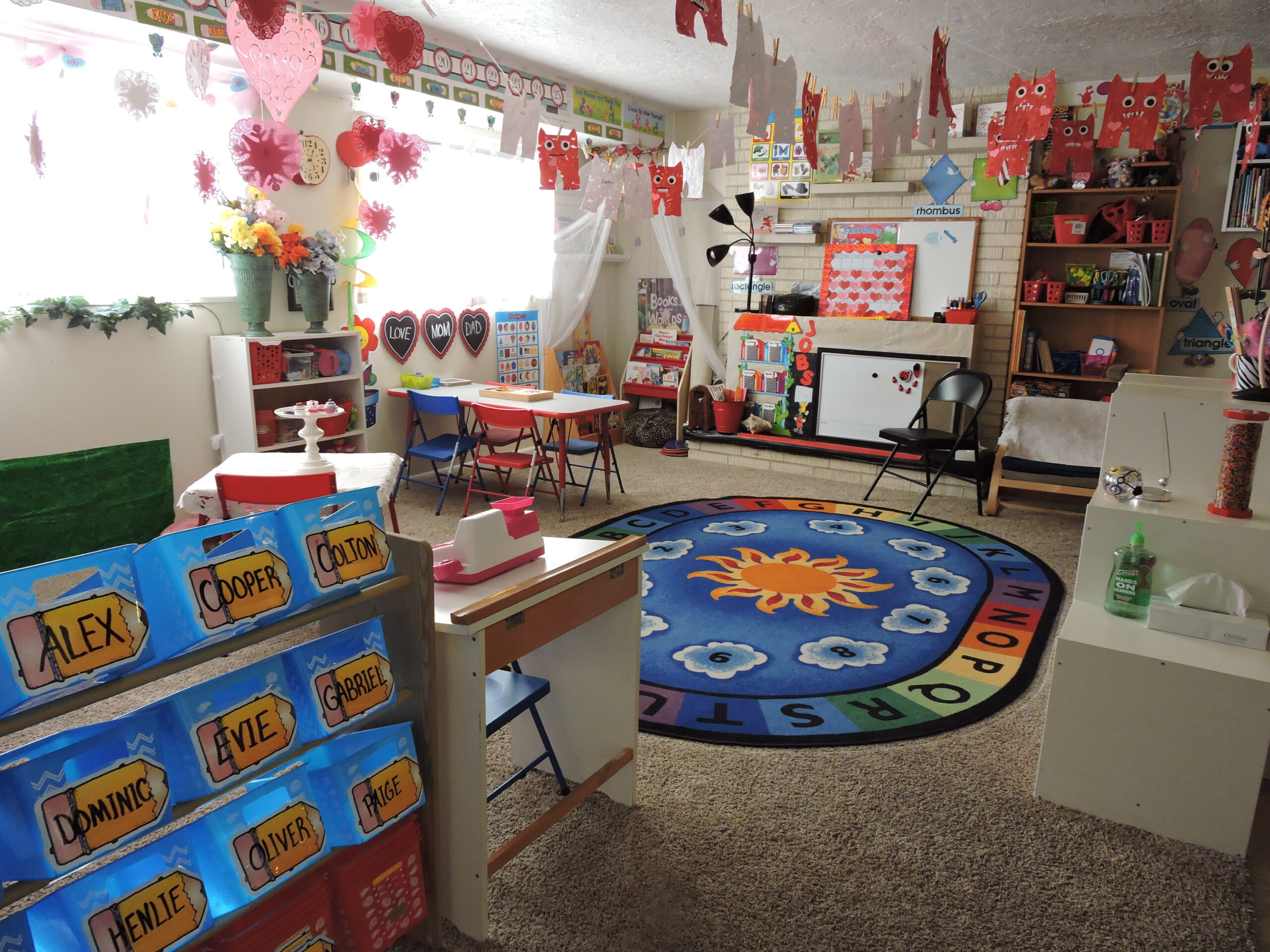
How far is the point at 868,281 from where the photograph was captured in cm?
667

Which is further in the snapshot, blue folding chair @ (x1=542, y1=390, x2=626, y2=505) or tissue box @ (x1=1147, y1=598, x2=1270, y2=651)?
blue folding chair @ (x1=542, y1=390, x2=626, y2=505)

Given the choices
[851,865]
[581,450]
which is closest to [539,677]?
[851,865]

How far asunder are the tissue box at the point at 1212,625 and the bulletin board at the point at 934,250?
14.1ft

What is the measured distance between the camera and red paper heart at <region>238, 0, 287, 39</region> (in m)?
2.63

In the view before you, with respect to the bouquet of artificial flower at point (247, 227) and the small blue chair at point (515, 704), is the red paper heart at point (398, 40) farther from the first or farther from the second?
the small blue chair at point (515, 704)

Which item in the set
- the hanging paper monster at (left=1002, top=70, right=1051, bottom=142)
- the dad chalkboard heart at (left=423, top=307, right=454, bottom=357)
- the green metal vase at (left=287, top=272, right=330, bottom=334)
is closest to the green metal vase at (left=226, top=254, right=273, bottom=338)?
the green metal vase at (left=287, top=272, right=330, bottom=334)

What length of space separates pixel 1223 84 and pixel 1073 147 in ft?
4.64

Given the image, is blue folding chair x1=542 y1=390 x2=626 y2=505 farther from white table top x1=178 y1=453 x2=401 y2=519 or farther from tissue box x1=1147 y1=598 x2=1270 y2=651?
tissue box x1=1147 y1=598 x2=1270 y2=651

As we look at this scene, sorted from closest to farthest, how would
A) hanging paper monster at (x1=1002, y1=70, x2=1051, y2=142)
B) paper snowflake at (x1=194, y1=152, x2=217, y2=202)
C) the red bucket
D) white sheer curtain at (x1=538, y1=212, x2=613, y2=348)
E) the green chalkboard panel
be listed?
the green chalkboard panel < hanging paper monster at (x1=1002, y1=70, x2=1051, y2=142) < paper snowflake at (x1=194, y1=152, x2=217, y2=202) < white sheer curtain at (x1=538, y1=212, x2=613, y2=348) < the red bucket

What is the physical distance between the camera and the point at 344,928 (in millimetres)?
1728

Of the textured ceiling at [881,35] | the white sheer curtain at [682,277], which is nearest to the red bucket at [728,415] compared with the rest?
the white sheer curtain at [682,277]

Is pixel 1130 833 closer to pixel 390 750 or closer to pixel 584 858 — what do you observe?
pixel 584 858

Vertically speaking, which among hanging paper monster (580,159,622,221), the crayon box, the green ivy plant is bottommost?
the crayon box

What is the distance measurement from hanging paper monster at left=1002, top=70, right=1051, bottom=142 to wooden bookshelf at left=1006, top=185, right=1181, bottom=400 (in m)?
1.77
